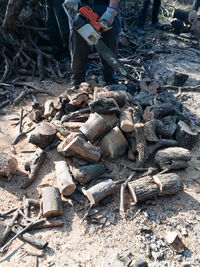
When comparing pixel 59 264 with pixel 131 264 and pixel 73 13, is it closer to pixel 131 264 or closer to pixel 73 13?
pixel 131 264

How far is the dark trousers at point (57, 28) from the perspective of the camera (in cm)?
584

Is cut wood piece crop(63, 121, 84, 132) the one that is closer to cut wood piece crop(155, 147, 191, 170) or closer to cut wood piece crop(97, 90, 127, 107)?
cut wood piece crop(97, 90, 127, 107)

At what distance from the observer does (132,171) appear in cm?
345

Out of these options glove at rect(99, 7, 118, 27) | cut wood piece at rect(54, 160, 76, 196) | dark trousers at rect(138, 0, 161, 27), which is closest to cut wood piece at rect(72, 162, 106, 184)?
cut wood piece at rect(54, 160, 76, 196)

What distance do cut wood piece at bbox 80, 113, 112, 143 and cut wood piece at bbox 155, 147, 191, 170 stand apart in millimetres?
825

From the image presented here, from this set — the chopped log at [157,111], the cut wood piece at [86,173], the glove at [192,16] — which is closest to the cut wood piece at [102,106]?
the chopped log at [157,111]

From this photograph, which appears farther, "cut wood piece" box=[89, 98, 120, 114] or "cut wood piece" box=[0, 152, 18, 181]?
"cut wood piece" box=[89, 98, 120, 114]

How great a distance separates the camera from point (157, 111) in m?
3.89

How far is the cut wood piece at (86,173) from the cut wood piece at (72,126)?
67 cm

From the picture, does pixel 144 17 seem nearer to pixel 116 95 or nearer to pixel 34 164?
pixel 116 95

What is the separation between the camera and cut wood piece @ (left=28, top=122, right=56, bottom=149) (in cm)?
369

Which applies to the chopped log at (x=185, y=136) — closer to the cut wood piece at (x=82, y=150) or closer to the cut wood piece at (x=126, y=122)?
the cut wood piece at (x=126, y=122)

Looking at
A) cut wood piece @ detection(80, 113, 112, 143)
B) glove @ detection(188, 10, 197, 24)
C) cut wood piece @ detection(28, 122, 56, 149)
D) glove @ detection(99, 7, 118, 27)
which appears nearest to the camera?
cut wood piece @ detection(80, 113, 112, 143)

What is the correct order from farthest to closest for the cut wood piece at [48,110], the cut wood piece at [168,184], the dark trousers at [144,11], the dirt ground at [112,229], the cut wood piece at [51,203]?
the dark trousers at [144,11] → the cut wood piece at [48,110] → the cut wood piece at [168,184] → the cut wood piece at [51,203] → the dirt ground at [112,229]
